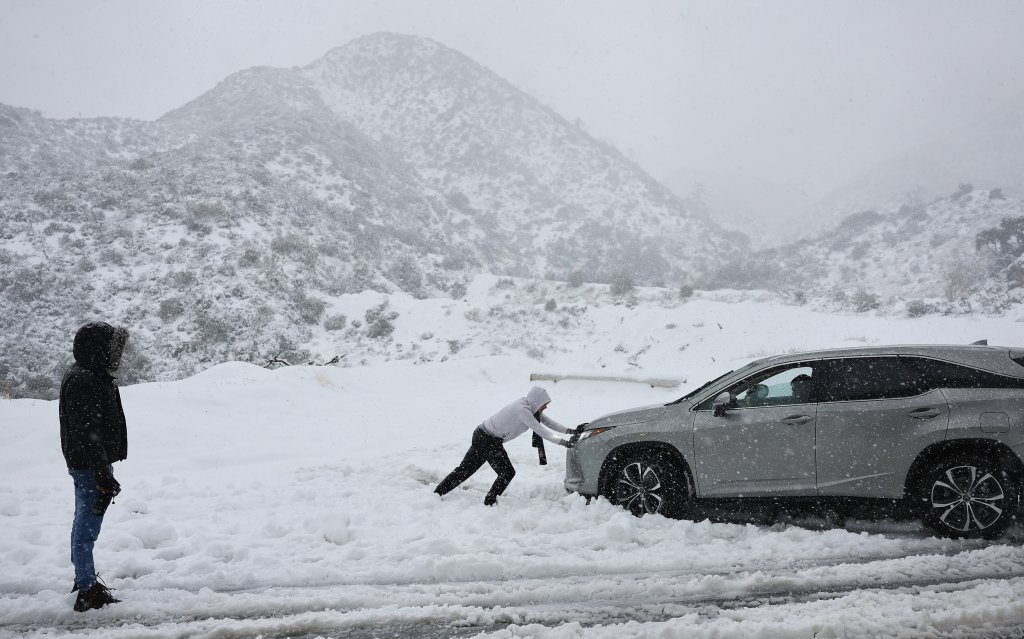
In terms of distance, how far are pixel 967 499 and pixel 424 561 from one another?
4.23 m

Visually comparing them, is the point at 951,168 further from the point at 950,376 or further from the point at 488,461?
the point at 488,461

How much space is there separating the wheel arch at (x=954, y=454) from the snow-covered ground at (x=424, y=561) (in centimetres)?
45

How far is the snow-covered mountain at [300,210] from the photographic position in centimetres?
2225

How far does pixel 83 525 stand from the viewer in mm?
3723

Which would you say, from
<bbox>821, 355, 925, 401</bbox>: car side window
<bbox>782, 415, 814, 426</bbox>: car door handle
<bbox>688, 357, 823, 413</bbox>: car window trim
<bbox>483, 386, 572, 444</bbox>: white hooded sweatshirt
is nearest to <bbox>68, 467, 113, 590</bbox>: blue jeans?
<bbox>483, 386, 572, 444</bbox>: white hooded sweatshirt

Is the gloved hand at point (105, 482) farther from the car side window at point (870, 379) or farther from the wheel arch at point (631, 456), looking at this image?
the car side window at point (870, 379)

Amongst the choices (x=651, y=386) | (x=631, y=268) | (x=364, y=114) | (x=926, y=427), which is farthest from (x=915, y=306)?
(x=364, y=114)

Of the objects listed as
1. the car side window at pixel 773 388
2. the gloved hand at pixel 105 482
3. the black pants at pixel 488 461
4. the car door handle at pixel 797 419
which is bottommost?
the black pants at pixel 488 461

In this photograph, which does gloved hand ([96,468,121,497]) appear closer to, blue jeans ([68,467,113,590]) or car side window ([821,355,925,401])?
blue jeans ([68,467,113,590])

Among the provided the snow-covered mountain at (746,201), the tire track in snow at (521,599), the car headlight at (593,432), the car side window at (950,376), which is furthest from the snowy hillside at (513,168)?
the tire track in snow at (521,599)

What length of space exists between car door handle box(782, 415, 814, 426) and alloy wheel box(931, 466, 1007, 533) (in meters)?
0.98

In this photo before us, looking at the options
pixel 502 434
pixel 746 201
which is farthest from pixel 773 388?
pixel 746 201

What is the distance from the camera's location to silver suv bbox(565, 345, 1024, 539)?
426 cm

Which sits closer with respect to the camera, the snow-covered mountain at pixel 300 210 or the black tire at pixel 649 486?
the black tire at pixel 649 486
